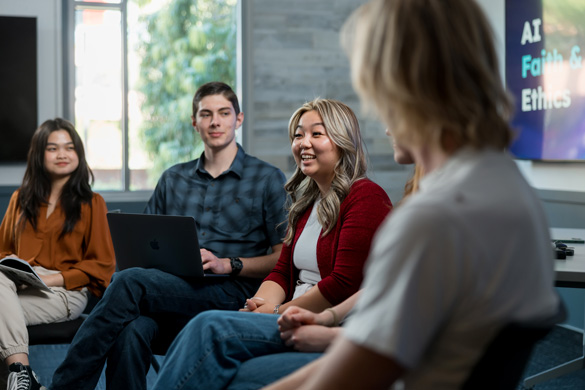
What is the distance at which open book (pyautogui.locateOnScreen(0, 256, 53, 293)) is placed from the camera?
96.4 inches

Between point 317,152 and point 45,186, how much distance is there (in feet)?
4.88

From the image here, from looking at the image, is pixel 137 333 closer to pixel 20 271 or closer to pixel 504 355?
pixel 20 271

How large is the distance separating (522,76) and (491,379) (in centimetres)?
335

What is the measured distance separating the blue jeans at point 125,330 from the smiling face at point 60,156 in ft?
3.08

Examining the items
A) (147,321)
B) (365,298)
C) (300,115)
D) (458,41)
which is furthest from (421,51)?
(147,321)

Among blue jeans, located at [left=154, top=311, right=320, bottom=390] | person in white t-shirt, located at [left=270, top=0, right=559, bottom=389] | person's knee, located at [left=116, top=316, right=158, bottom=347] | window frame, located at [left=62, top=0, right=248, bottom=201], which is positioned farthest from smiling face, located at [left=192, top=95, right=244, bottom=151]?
person in white t-shirt, located at [left=270, top=0, right=559, bottom=389]

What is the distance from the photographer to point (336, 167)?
201 cm

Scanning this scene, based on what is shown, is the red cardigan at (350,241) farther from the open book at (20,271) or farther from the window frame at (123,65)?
the window frame at (123,65)

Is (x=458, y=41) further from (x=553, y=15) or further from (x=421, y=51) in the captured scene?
(x=553, y=15)

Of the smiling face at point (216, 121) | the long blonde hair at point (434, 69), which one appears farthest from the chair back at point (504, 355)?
the smiling face at point (216, 121)

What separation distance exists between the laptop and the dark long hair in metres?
0.64

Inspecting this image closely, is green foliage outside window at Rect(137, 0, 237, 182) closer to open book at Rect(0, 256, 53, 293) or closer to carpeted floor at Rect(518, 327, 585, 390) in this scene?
open book at Rect(0, 256, 53, 293)

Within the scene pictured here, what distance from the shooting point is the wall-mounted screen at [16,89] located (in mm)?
4035

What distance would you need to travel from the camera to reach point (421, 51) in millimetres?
745
